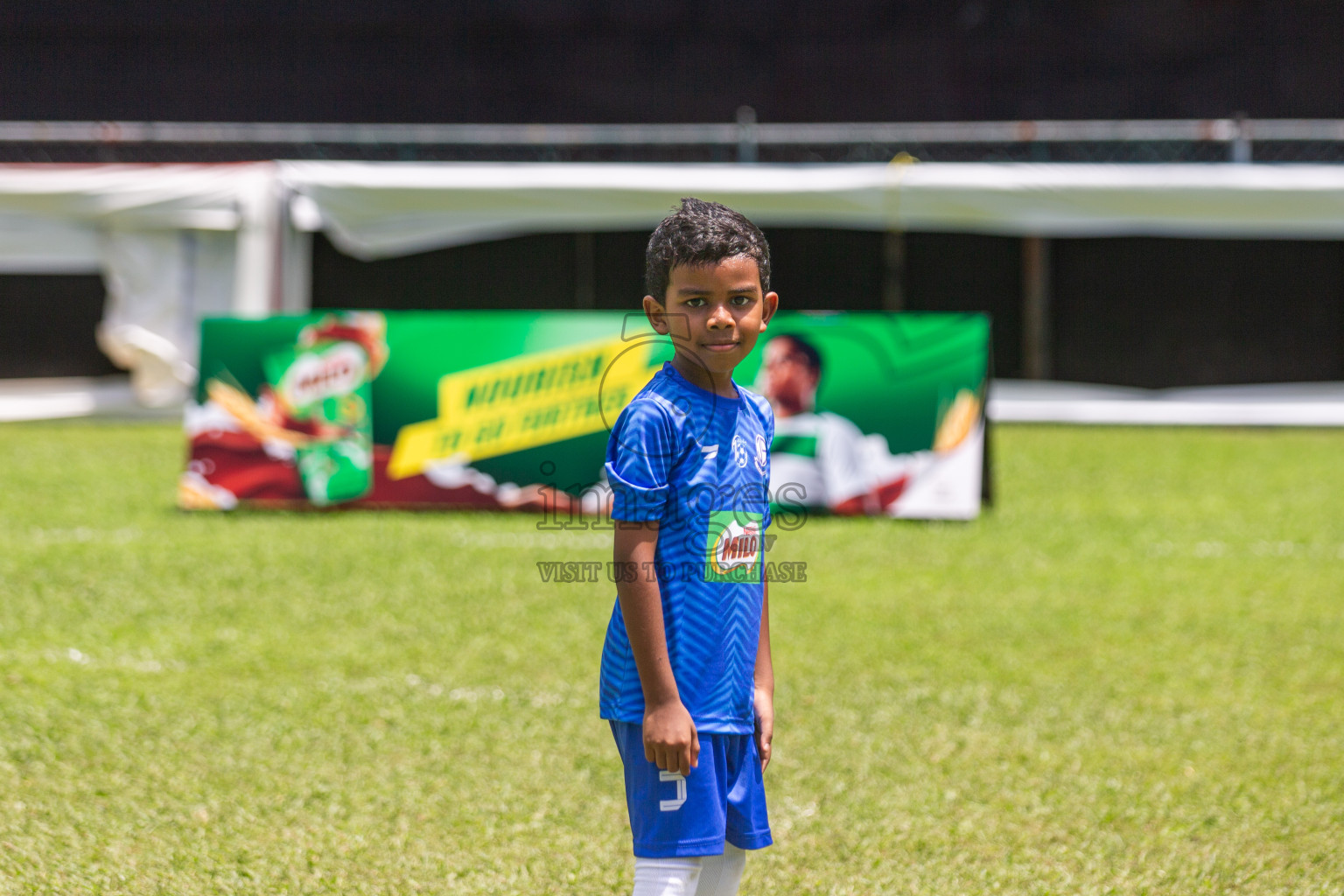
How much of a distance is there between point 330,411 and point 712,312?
23.3ft

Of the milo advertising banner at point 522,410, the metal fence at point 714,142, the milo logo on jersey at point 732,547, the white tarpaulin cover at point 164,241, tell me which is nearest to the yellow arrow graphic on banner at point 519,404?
the milo advertising banner at point 522,410

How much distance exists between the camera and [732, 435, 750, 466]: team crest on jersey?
227 centimetres

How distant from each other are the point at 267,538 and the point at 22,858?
15.2 ft

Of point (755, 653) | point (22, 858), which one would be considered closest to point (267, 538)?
point (22, 858)

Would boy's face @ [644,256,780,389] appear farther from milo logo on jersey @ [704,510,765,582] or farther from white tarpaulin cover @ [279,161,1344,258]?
white tarpaulin cover @ [279,161,1344,258]

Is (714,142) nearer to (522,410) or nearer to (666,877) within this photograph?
(522,410)

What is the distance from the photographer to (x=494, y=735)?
441 centimetres

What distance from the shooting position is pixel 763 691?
2443 mm

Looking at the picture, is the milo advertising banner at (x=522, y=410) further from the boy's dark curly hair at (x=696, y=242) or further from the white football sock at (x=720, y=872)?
the boy's dark curly hair at (x=696, y=242)

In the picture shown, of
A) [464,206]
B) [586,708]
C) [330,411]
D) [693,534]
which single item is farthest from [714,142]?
[693,534]

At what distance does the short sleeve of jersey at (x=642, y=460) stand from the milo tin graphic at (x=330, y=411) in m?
6.94

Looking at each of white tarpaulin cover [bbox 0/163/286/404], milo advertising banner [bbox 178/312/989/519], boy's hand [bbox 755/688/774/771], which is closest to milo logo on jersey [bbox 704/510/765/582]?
boy's hand [bbox 755/688/774/771]

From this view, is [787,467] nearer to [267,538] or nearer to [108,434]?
[267,538]

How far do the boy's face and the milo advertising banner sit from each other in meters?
6.33
